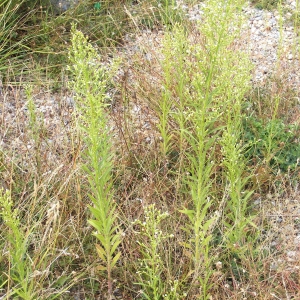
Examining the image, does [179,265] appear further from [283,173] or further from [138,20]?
[138,20]

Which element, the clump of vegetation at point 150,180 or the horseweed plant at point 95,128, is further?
the clump of vegetation at point 150,180

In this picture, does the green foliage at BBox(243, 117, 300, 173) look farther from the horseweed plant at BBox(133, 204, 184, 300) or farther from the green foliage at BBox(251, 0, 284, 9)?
the green foliage at BBox(251, 0, 284, 9)

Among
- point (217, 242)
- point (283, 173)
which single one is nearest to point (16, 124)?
point (217, 242)

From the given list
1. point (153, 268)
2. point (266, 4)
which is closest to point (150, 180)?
point (153, 268)

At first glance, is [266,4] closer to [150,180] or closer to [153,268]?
[150,180]

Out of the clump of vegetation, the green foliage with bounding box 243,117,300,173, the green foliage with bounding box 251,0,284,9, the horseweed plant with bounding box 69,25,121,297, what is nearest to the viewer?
the horseweed plant with bounding box 69,25,121,297

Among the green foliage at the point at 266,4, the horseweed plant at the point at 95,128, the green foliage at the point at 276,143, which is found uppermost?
the horseweed plant at the point at 95,128

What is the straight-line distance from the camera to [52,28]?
4820 millimetres

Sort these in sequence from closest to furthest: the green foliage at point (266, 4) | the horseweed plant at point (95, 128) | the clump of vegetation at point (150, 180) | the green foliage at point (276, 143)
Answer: the horseweed plant at point (95, 128), the clump of vegetation at point (150, 180), the green foliage at point (276, 143), the green foliage at point (266, 4)

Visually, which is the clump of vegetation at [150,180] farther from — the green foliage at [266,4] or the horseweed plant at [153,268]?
the green foliage at [266,4]

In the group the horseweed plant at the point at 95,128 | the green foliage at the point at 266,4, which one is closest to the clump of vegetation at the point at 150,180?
the horseweed plant at the point at 95,128

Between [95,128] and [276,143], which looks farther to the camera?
[276,143]

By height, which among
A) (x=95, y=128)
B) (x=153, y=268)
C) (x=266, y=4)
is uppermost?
(x=95, y=128)

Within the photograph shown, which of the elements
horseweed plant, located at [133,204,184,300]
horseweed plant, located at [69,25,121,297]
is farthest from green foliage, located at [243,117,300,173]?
horseweed plant, located at [69,25,121,297]
